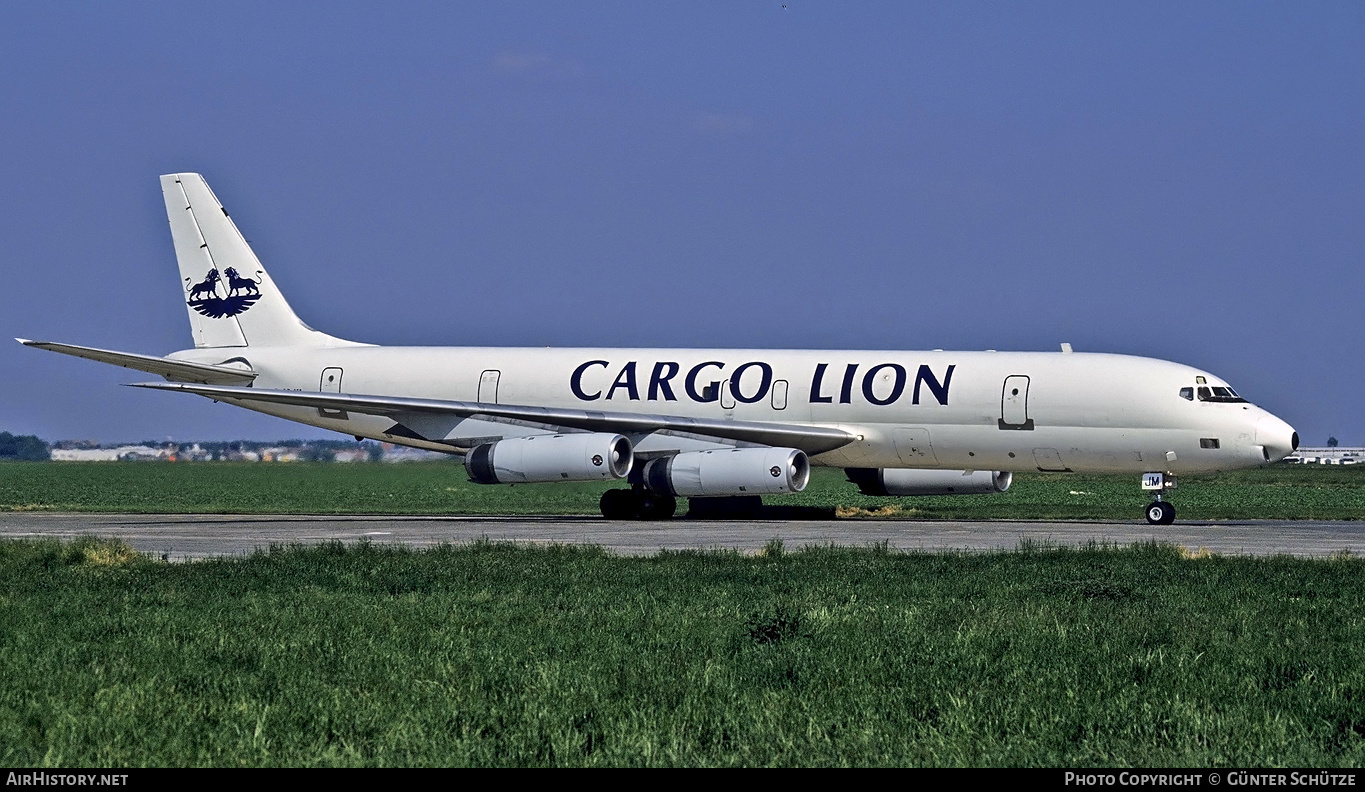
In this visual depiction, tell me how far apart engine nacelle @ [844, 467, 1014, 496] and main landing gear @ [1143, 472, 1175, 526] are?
13.8 feet

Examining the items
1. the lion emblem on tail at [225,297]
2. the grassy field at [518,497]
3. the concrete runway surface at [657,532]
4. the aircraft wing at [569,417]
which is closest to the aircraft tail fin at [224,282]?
the lion emblem on tail at [225,297]

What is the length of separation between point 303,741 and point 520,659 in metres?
2.60

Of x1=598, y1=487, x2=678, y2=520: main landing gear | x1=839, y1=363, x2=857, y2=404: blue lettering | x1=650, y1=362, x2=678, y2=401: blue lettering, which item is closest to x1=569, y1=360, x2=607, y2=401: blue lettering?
x1=650, y1=362, x2=678, y2=401: blue lettering

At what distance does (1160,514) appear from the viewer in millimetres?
29688

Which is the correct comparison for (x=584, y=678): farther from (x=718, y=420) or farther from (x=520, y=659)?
(x=718, y=420)

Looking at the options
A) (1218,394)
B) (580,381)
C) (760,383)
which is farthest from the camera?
(580,381)

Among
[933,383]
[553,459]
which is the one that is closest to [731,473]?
[553,459]

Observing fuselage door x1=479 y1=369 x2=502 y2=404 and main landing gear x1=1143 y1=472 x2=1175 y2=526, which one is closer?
main landing gear x1=1143 y1=472 x2=1175 y2=526

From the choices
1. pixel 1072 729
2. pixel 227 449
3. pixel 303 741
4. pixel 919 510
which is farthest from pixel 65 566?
pixel 227 449

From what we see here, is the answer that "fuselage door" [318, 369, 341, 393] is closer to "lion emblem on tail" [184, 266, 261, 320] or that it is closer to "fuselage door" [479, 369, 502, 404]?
"lion emblem on tail" [184, 266, 261, 320]

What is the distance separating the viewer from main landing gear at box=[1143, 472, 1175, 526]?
29.6m

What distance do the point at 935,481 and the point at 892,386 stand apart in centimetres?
385

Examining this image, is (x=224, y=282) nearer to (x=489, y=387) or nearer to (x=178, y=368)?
(x=178, y=368)

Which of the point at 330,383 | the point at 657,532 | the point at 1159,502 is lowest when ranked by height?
the point at 657,532
